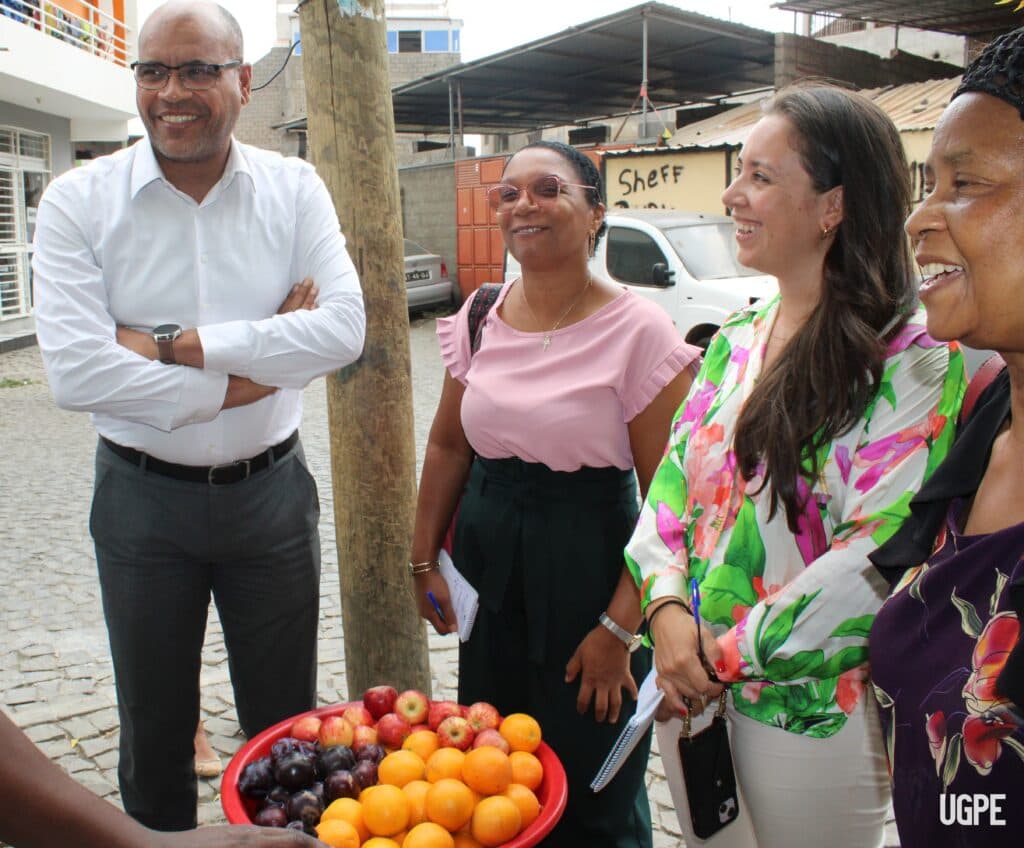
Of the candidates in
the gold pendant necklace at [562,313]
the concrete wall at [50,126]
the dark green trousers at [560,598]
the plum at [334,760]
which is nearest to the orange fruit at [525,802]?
the plum at [334,760]

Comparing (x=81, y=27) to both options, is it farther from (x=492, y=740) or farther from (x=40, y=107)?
(x=492, y=740)

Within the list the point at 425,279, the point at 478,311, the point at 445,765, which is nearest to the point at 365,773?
the point at 445,765

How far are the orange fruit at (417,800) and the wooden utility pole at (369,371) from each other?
1093 millimetres

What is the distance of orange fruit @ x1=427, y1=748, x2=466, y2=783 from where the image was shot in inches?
74.3

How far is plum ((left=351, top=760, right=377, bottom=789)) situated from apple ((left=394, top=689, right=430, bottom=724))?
0.18 m

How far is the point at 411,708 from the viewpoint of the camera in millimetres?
2121

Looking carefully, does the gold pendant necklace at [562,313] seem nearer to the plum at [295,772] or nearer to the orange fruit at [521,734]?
the orange fruit at [521,734]

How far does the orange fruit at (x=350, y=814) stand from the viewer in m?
1.77

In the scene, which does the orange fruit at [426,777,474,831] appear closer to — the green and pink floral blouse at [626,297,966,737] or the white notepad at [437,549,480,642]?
the green and pink floral blouse at [626,297,966,737]

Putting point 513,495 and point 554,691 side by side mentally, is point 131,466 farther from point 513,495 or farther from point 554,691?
point 554,691

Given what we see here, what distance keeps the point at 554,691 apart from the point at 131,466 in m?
1.25

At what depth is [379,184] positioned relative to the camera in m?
2.71

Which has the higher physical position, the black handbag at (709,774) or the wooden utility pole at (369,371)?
the wooden utility pole at (369,371)

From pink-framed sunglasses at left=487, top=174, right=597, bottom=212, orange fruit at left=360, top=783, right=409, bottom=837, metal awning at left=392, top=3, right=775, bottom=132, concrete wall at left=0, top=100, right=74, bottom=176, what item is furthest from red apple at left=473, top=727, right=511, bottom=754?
concrete wall at left=0, top=100, right=74, bottom=176
